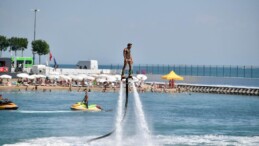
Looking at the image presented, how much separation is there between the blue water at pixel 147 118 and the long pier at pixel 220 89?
2128mm

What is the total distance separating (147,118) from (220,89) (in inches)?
1791

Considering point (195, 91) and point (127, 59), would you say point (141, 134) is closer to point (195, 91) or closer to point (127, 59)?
point (127, 59)

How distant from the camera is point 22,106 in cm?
8894

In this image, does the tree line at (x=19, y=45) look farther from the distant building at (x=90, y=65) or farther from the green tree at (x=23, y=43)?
the distant building at (x=90, y=65)

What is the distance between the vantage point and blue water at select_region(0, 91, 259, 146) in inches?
2288

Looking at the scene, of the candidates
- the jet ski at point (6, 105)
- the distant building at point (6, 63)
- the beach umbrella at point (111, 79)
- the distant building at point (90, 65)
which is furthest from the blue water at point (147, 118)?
the distant building at point (90, 65)

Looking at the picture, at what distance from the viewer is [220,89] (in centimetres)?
12412

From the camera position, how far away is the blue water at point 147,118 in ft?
191

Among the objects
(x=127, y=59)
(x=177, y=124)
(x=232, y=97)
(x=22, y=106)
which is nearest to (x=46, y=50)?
(x=232, y=97)

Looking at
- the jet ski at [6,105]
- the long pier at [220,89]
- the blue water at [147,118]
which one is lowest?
the blue water at [147,118]

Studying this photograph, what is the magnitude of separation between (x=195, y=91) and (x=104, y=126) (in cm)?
6046

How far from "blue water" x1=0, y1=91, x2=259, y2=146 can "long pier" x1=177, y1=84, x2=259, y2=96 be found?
2.13 metres

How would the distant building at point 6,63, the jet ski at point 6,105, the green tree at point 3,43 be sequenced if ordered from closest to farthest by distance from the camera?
the jet ski at point 6,105, the distant building at point 6,63, the green tree at point 3,43

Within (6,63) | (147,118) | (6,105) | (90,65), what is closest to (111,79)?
(6,63)
